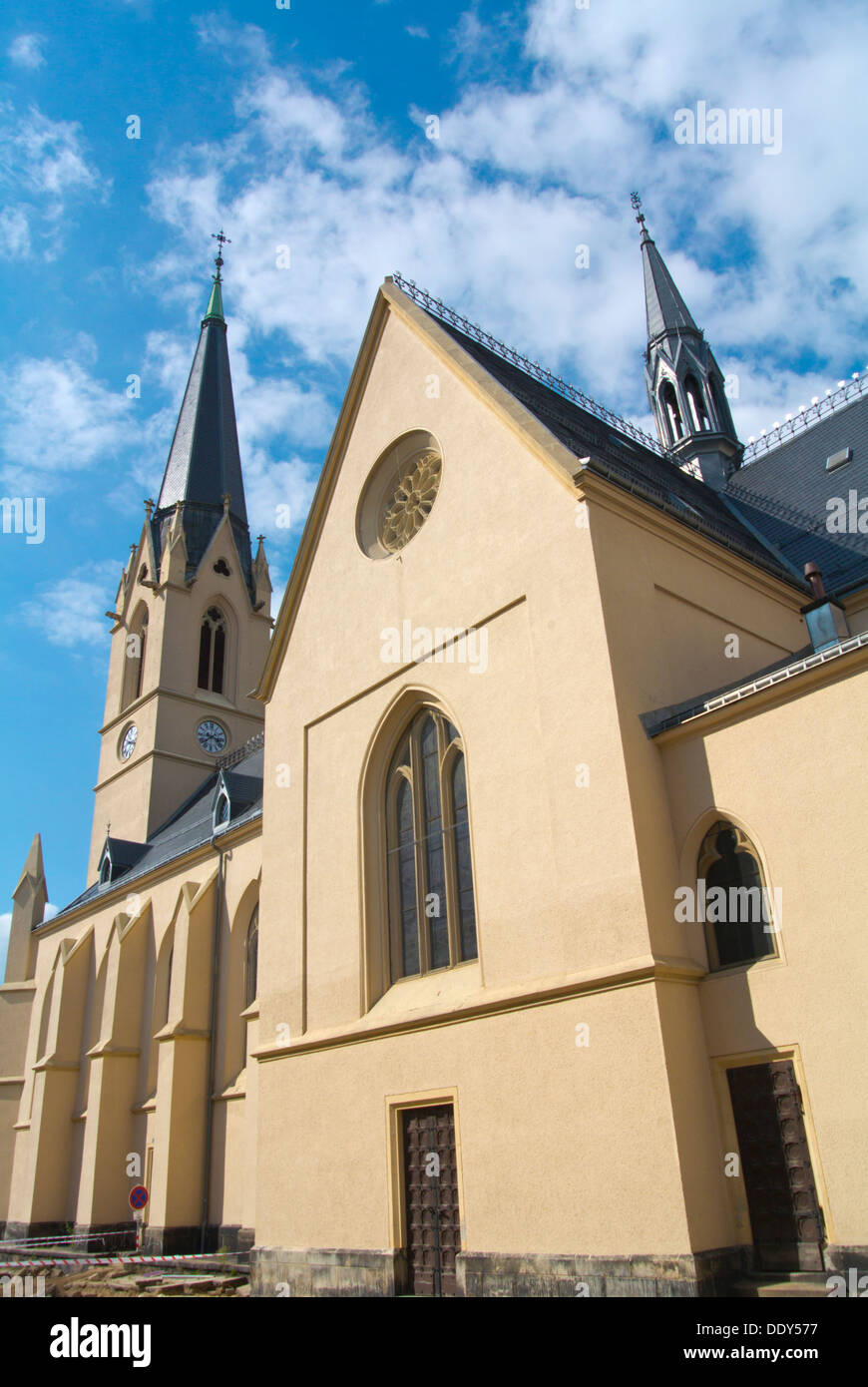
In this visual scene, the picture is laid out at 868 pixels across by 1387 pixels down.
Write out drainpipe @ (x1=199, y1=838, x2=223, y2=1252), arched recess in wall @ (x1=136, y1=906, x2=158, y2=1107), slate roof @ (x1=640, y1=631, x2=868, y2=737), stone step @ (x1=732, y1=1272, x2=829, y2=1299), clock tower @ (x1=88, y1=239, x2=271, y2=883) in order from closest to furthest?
stone step @ (x1=732, y1=1272, x2=829, y2=1299) < slate roof @ (x1=640, y1=631, x2=868, y2=737) < drainpipe @ (x1=199, y1=838, x2=223, y2=1252) < arched recess in wall @ (x1=136, y1=906, x2=158, y2=1107) < clock tower @ (x1=88, y1=239, x2=271, y2=883)

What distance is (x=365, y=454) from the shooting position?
54.9 feet

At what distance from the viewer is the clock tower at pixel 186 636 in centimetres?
3212

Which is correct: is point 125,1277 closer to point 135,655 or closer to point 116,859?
point 116,859

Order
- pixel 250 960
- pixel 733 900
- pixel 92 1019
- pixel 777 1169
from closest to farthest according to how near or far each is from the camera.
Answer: pixel 777 1169 → pixel 733 900 → pixel 250 960 → pixel 92 1019

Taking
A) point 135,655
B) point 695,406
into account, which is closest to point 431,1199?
point 695,406

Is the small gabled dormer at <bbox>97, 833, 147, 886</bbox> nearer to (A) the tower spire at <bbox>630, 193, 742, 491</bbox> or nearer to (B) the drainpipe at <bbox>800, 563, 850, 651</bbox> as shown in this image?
(A) the tower spire at <bbox>630, 193, 742, 491</bbox>

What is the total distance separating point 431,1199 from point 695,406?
21272 mm

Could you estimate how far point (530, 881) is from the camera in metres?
11.2

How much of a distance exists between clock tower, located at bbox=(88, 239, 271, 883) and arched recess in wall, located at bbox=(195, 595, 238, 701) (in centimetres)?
5

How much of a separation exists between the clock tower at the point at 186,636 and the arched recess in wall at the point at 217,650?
0.16 feet

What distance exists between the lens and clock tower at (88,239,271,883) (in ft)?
105

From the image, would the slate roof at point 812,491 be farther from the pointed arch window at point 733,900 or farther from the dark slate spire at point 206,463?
the dark slate spire at point 206,463

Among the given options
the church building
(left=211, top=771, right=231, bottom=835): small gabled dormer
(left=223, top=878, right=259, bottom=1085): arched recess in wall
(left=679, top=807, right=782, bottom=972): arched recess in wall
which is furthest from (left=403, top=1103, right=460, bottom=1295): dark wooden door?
(left=211, top=771, right=231, bottom=835): small gabled dormer
